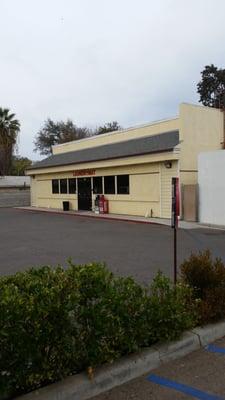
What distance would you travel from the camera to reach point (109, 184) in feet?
87.2

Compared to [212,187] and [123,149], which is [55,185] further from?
[212,187]

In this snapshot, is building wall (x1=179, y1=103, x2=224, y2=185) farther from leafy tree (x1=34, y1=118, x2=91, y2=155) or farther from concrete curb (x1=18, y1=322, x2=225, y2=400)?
leafy tree (x1=34, y1=118, x2=91, y2=155)

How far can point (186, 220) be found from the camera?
20.6 meters

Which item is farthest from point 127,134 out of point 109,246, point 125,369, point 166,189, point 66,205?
point 125,369

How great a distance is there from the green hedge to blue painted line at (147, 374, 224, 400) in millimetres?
333

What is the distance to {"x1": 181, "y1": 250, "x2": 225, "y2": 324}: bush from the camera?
5.03 m

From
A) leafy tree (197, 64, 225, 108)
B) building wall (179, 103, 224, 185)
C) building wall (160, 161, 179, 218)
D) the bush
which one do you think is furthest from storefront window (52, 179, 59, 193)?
leafy tree (197, 64, 225, 108)

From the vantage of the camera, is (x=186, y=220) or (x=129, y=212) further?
(x=129, y=212)

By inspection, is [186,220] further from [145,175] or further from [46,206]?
[46,206]

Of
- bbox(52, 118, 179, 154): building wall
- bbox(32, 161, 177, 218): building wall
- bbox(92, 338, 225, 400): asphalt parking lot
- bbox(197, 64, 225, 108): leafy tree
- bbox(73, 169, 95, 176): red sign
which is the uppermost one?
bbox(197, 64, 225, 108): leafy tree

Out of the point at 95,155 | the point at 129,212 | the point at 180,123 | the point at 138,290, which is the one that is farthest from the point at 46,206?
the point at 138,290

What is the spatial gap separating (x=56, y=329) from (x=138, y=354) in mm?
1030

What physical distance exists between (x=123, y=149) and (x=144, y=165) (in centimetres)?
288

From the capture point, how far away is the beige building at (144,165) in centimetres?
2158
